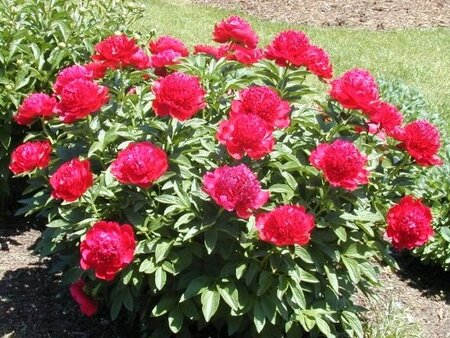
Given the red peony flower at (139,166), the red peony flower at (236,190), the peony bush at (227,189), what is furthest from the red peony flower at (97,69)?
the red peony flower at (236,190)

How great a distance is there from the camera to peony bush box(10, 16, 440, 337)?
2.60m

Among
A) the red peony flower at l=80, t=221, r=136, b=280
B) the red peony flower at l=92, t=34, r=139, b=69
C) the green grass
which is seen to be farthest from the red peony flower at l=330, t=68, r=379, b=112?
the green grass

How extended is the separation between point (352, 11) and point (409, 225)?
8.19 m

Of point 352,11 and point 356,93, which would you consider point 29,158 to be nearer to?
point 356,93

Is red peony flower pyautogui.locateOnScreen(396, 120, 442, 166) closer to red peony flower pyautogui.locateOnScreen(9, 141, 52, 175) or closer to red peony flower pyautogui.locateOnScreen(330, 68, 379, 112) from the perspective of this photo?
red peony flower pyautogui.locateOnScreen(330, 68, 379, 112)

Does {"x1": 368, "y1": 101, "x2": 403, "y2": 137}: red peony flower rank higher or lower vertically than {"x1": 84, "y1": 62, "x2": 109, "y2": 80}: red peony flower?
lower

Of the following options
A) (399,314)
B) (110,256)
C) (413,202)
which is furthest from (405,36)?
(110,256)

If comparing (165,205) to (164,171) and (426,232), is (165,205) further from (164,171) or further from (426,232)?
(426,232)

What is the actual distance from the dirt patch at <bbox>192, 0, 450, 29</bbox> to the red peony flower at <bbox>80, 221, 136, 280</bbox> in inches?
314

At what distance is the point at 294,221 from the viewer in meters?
2.53

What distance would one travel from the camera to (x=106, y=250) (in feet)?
8.37

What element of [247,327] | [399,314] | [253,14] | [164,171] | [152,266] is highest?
[164,171]

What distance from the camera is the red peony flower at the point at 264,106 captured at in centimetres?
274

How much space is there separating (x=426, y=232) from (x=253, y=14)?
26.6ft
